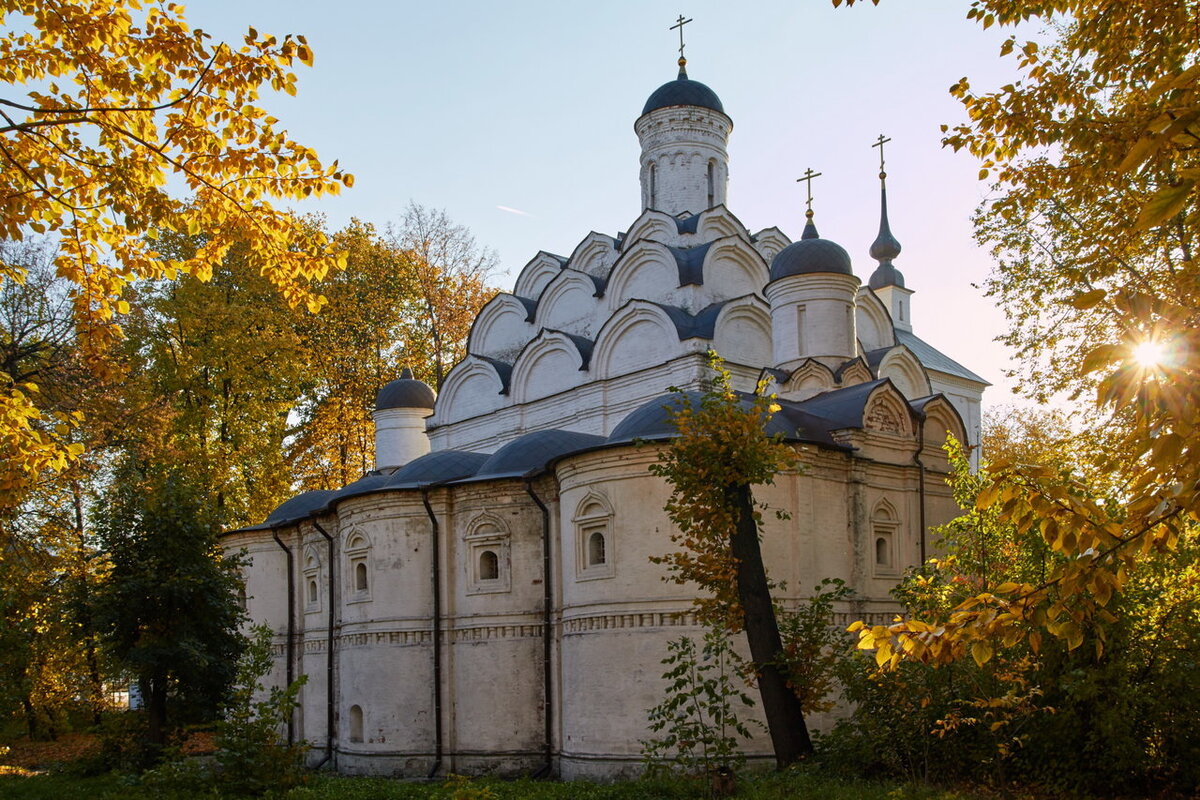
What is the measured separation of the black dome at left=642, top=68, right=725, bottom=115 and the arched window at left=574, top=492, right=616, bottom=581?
9.65m

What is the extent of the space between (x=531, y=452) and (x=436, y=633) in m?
2.63

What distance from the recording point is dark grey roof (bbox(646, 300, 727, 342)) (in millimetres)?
15945

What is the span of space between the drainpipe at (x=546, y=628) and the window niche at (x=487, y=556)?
1.70ft

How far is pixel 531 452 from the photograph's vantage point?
48.4 feet

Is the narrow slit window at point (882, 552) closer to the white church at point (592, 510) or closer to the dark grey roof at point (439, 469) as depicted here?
the white church at point (592, 510)

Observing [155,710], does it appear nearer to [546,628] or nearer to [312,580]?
[312,580]

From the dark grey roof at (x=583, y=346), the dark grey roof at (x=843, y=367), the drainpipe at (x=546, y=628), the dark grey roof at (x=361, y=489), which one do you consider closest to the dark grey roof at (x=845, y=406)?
the dark grey roof at (x=843, y=367)

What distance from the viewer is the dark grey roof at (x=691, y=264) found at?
1705cm

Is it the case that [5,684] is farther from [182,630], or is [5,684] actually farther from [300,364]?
[300,364]

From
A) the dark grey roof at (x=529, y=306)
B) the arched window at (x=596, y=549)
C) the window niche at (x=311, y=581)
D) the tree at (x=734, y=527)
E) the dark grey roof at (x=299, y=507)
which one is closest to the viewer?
the tree at (x=734, y=527)

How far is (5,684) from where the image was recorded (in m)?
17.2

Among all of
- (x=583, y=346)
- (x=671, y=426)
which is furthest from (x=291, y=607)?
(x=671, y=426)

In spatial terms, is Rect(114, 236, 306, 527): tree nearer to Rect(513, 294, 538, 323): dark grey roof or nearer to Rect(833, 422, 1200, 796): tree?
Rect(513, 294, 538, 323): dark grey roof

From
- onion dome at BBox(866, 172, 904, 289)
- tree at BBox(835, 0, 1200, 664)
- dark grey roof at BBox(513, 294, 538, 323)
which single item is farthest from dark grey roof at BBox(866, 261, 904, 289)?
tree at BBox(835, 0, 1200, 664)
